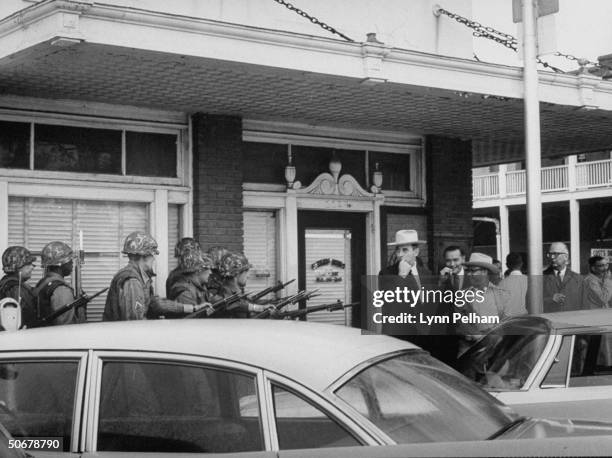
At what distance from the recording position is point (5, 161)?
9.42m

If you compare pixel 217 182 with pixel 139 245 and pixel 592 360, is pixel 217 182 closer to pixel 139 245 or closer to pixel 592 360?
pixel 139 245

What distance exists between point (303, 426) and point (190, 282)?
5.30 m

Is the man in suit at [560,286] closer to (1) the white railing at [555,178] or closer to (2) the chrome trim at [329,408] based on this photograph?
(2) the chrome trim at [329,408]

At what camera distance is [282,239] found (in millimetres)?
11359

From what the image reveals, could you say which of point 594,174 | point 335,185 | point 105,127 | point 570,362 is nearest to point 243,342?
point 570,362

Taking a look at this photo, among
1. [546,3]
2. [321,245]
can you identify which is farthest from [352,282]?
[546,3]

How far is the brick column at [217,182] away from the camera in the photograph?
1045 cm

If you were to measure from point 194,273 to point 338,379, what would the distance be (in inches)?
208

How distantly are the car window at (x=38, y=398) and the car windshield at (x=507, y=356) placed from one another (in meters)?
3.31

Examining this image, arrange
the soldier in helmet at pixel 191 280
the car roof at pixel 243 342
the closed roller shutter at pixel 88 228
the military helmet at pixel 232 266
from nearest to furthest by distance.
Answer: the car roof at pixel 243 342
the soldier in helmet at pixel 191 280
the military helmet at pixel 232 266
the closed roller shutter at pixel 88 228

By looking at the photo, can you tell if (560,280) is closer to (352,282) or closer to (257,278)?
(352,282)

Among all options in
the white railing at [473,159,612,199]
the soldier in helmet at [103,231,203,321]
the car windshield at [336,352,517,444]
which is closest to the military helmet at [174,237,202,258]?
the soldier in helmet at [103,231,203,321]

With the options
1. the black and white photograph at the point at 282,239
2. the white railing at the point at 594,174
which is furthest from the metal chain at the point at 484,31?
the white railing at the point at 594,174

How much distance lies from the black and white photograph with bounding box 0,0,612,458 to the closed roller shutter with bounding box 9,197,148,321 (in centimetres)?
2
